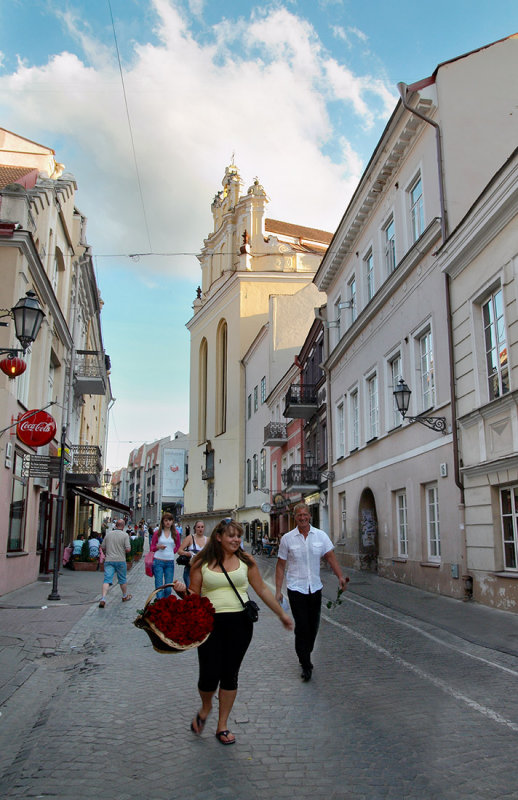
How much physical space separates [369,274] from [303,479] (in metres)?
11.1

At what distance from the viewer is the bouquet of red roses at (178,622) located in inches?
178

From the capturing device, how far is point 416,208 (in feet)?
56.4

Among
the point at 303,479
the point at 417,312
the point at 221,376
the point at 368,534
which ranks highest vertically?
the point at 221,376

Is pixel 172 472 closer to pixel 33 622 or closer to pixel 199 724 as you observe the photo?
pixel 33 622

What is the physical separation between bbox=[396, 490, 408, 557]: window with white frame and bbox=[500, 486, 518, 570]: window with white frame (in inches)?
213

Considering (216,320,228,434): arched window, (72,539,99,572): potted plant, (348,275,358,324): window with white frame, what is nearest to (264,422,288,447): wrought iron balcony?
(348,275,358,324): window with white frame

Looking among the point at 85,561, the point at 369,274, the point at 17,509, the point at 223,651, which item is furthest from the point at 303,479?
the point at 223,651

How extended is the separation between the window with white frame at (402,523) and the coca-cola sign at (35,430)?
8.82 m

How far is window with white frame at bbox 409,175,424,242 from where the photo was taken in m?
16.7

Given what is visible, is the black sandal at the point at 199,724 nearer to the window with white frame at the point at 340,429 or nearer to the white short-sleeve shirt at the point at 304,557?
the white short-sleeve shirt at the point at 304,557

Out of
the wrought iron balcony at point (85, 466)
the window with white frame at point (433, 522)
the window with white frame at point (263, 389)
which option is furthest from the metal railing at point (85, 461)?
the window with white frame at point (263, 389)

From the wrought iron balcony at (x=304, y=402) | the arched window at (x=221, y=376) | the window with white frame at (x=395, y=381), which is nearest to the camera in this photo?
the window with white frame at (x=395, y=381)

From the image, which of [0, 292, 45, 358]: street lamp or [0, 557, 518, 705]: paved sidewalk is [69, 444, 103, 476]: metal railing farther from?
[0, 292, 45, 358]: street lamp

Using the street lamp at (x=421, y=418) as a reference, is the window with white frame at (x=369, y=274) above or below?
above
